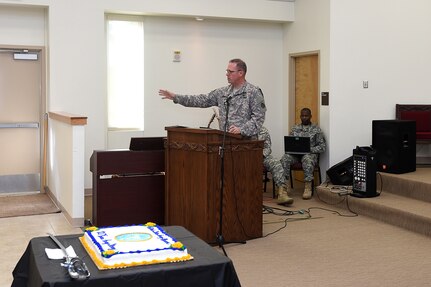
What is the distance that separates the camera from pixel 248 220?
534cm

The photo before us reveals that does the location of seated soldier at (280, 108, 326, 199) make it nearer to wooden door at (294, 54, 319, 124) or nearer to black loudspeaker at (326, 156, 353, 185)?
black loudspeaker at (326, 156, 353, 185)

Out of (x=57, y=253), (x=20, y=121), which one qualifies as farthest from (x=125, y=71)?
(x=57, y=253)

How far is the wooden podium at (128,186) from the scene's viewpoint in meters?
5.63

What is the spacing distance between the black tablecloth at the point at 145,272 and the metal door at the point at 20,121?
230 inches

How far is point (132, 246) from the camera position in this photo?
2.13 metres

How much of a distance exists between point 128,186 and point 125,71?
2847 millimetres

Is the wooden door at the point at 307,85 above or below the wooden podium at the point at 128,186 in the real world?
above

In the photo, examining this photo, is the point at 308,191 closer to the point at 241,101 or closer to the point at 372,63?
the point at 372,63

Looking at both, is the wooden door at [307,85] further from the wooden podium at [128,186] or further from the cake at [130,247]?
the cake at [130,247]

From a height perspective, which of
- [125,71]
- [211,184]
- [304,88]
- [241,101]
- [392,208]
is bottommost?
[392,208]

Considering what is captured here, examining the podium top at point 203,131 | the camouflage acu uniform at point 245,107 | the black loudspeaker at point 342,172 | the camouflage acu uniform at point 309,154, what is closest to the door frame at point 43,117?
the camouflage acu uniform at point 245,107

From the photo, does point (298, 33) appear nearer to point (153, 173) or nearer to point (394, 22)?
point (394, 22)

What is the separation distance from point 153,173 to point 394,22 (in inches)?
174

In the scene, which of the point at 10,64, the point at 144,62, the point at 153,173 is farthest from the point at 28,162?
the point at 153,173
